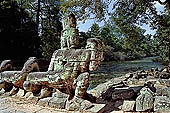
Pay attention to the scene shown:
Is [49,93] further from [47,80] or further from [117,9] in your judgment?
[117,9]

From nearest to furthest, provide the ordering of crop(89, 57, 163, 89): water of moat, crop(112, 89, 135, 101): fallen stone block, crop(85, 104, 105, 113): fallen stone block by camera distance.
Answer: crop(85, 104, 105, 113): fallen stone block
crop(112, 89, 135, 101): fallen stone block
crop(89, 57, 163, 89): water of moat

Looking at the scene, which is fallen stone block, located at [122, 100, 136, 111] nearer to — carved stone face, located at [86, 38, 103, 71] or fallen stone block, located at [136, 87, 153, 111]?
fallen stone block, located at [136, 87, 153, 111]

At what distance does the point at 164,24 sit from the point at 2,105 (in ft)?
22.5

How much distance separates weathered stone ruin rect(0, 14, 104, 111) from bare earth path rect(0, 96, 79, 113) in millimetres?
96

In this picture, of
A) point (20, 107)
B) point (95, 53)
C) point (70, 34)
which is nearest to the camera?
point (95, 53)

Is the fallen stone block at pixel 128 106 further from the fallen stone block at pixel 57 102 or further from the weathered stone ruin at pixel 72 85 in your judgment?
the fallen stone block at pixel 57 102

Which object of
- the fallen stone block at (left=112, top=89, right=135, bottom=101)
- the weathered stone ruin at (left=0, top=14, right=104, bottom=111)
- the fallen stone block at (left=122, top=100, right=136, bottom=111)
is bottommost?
the fallen stone block at (left=122, top=100, right=136, bottom=111)

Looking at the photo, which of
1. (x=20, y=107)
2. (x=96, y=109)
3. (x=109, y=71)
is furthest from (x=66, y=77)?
(x=109, y=71)

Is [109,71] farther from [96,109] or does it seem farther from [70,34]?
[96,109]

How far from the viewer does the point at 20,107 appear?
3359mm

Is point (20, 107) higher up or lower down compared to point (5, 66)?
lower down

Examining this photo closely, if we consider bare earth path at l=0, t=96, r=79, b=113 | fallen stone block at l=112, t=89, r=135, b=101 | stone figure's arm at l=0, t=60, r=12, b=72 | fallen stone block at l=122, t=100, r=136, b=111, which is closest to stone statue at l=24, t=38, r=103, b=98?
bare earth path at l=0, t=96, r=79, b=113

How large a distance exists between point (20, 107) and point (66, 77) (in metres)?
0.99

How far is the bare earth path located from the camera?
124 inches
